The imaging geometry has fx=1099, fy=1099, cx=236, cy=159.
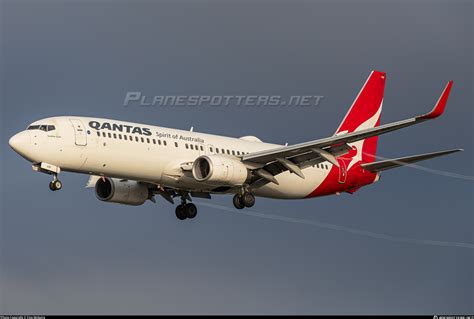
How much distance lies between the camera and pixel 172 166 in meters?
56.6

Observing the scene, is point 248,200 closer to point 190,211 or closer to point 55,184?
point 190,211

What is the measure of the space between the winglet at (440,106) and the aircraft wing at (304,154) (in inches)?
75.5

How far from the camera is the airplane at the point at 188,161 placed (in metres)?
53.8

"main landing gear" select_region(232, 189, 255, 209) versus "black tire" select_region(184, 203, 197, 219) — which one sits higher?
"black tire" select_region(184, 203, 197, 219)

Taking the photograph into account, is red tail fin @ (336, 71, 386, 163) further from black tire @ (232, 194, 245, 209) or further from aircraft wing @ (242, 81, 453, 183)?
black tire @ (232, 194, 245, 209)

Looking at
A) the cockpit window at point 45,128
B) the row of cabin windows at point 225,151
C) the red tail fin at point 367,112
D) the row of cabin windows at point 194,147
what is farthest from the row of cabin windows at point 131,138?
the red tail fin at point 367,112

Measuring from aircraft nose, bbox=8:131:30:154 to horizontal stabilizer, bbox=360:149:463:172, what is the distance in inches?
795

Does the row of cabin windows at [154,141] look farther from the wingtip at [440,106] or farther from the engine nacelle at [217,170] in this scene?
the wingtip at [440,106]

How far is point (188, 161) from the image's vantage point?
2256 inches

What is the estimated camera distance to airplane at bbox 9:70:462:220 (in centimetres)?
5384

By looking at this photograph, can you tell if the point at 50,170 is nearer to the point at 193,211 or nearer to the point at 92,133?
the point at 92,133

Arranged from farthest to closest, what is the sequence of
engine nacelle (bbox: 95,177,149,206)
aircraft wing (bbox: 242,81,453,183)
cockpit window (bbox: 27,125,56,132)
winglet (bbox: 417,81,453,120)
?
engine nacelle (bbox: 95,177,149,206) < aircraft wing (bbox: 242,81,453,183) < cockpit window (bbox: 27,125,56,132) < winglet (bbox: 417,81,453,120)

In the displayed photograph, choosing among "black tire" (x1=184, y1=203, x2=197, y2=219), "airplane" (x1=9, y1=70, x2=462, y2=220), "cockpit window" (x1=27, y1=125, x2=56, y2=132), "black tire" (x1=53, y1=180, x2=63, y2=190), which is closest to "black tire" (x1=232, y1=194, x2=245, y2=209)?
"airplane" (x1=9, y1=70, x2=462, y2=220)

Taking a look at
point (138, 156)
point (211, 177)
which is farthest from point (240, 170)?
point (138, 156)
